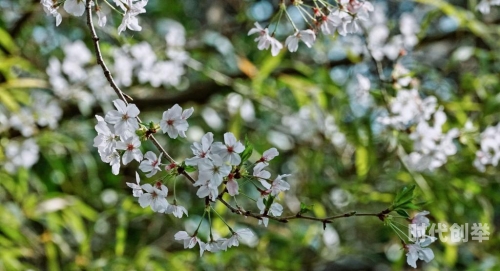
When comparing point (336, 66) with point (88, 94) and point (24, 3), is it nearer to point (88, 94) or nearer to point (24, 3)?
point (88, 94)

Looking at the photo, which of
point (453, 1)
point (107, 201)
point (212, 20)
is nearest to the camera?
point (107, 201)

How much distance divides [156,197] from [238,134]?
1042 millimetres

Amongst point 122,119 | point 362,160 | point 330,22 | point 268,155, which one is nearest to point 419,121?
point 362,160

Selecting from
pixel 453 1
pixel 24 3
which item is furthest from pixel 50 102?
pixel 453 1

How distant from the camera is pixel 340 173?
2053 mm

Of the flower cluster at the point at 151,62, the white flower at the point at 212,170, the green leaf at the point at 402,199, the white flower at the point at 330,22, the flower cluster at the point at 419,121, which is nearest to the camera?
the white flower at the point at 212,170

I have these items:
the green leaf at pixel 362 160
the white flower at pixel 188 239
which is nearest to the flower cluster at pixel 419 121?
the green leaf at pixel 362 160

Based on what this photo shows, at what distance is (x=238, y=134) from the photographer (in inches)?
67.9

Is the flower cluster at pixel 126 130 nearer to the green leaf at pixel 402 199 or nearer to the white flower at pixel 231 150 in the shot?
the white flower at pixel 231 150

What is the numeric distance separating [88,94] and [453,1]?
1514mm

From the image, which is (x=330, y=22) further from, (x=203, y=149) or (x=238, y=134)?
(x=238, y=134)

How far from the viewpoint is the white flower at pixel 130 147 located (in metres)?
0.67

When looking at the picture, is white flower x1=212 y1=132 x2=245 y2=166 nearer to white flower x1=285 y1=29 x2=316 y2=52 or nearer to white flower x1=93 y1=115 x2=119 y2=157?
white flower x1=93 y1=115 x2=119 y2=157

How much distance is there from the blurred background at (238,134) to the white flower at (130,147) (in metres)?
0.84
